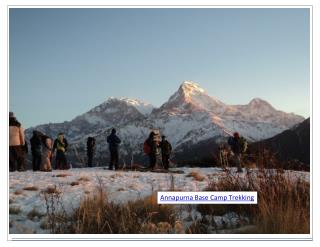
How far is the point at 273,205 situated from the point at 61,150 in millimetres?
12055

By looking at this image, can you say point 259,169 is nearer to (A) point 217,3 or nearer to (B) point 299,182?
(B) point 299,182

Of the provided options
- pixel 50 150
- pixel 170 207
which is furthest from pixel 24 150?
pixel 170 207

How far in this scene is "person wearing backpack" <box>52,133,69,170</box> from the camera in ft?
58.4

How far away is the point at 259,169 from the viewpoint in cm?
753

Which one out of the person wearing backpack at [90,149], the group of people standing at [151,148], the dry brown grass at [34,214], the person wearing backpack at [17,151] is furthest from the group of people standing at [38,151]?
the dry brown grass at [34,214]

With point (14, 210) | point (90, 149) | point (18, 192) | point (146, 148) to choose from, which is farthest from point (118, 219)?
point (90, 149)

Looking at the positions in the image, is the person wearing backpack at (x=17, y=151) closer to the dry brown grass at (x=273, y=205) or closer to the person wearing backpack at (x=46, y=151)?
the person wearing backpack at (x=46, y=151)

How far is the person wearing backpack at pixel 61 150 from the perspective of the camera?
58.4ft

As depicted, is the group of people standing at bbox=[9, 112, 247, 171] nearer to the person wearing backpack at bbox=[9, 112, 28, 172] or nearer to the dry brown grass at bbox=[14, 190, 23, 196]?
the person wearing backpack at bbox=[9, 112, 28, 172]

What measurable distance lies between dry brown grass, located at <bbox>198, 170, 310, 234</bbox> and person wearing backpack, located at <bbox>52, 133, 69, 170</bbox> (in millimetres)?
10509

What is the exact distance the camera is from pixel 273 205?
7309 mm

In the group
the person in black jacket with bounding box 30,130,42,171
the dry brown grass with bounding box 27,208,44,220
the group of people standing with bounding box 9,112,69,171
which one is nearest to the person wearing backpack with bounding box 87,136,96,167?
the group of people standing with bounding box 9,112,69,171

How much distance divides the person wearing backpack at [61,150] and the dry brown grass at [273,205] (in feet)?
34.5
